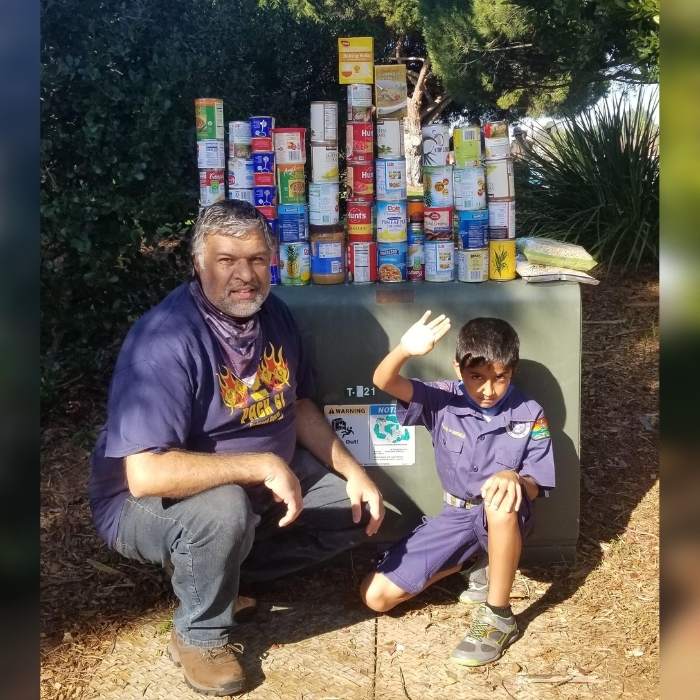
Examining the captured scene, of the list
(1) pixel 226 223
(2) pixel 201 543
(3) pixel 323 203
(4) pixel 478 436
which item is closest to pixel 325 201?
(3) pixel 323 203

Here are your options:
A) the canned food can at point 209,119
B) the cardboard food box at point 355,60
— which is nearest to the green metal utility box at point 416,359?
the canned food can at point 209,119

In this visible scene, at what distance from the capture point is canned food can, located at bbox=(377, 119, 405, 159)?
12.0 ft

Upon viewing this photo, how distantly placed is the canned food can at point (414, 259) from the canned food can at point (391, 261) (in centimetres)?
3

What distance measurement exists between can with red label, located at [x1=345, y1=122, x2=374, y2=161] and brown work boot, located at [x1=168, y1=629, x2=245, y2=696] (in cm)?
198

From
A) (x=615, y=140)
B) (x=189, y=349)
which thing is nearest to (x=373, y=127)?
(x=189, y=349)

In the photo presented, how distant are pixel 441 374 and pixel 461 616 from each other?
0.96 meters

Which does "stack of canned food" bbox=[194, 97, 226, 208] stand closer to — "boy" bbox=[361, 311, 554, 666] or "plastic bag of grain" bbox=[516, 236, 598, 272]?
"boy" bbox=[361, 311, 554, 666]

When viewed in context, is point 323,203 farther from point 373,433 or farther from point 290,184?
point 373,433

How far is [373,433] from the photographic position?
3670 millimetres

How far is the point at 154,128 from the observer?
5082 mm

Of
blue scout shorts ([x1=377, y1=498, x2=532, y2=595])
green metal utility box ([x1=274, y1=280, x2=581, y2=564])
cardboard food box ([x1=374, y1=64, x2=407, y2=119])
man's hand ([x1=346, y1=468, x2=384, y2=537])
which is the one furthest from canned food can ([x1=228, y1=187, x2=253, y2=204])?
blue scout shorts ([x1=377, y1=498, x2=532, y2=595])

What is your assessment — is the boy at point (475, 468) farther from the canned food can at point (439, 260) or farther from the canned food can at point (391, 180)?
the canned food can at point (391, 180)

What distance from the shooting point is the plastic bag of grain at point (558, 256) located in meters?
3.72
